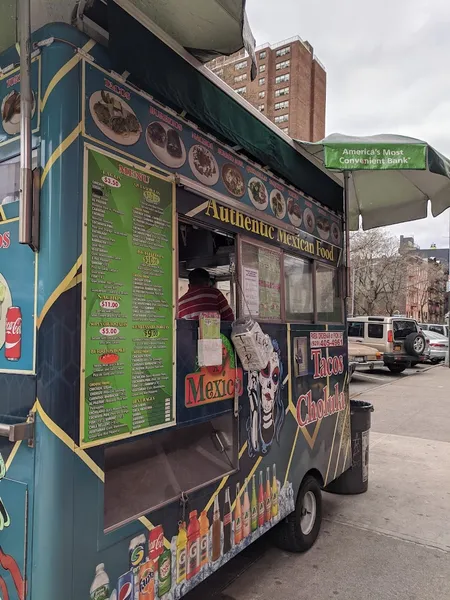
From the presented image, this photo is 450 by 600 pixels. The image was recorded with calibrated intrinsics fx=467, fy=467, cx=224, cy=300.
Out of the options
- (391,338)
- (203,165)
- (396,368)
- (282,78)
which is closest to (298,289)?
(203,165)

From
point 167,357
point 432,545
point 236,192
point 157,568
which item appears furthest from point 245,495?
point 432,545

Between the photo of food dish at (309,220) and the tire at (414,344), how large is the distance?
46.6ft

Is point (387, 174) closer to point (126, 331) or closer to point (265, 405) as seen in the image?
point (265, 405)

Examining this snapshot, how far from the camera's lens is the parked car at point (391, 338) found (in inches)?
656

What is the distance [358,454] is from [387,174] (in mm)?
3043

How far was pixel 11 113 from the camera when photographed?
211 centimetres

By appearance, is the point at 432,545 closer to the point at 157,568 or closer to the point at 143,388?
the point at 157,568

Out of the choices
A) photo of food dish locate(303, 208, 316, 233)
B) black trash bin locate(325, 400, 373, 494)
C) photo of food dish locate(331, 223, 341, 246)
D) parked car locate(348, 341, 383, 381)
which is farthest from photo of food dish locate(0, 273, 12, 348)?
parked car locate(348, 341, 383, 381)

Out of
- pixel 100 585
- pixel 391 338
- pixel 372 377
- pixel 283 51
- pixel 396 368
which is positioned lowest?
pixel 372 377

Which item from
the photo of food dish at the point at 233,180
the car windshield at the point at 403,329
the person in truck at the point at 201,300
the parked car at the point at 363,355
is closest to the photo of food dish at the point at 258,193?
the photo of food dish at the point at 233,180

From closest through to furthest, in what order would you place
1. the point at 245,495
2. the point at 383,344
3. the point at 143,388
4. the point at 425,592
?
the point at 143,388 < the point at 245,495 < the point at 425,592 < the point at 383,344

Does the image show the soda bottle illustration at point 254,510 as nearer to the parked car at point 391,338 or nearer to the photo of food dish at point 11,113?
the photo of food dish at point 11,113

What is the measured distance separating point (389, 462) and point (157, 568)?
5336mm

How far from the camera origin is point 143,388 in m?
2.22
